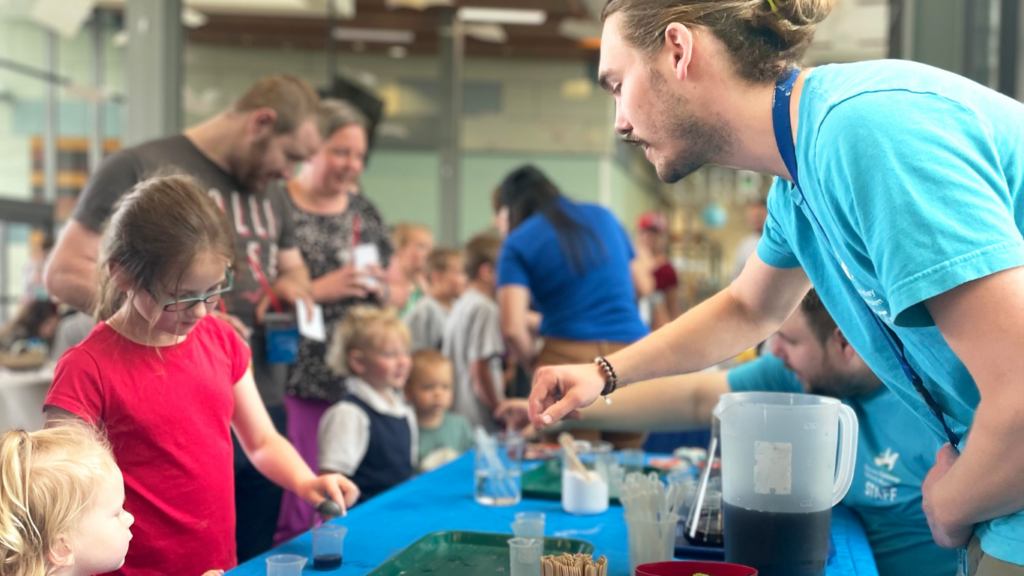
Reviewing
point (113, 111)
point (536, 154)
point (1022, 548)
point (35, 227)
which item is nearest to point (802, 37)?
point (1022, 548)

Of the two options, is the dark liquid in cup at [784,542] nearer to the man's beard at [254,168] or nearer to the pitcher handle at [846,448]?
the pitcher handle at [846,448]

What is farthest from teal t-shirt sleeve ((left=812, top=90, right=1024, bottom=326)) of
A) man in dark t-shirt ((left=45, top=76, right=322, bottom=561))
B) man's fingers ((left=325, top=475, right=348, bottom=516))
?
man in dark t-shirt ((left=45, top=76, right=322, bottom=561))

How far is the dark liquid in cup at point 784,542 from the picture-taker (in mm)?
1318

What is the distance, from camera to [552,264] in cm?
326

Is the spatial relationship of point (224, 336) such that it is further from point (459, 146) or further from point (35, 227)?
point (459, 146)

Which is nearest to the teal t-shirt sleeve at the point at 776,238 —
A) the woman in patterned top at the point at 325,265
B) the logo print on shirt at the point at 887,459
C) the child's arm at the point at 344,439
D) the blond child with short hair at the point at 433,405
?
the logo print on shirt at the point at 887,459

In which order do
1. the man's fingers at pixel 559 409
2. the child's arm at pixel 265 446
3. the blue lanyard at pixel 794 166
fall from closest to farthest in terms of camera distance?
the blue lanyard at pixel 794 166
the man's fingers at pixel 559 409
the child's arm at pixel 265 446

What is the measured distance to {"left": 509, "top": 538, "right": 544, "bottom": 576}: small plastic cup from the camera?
129 centimetres

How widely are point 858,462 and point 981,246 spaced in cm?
109

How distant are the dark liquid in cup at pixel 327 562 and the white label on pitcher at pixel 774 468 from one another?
0.65 metres

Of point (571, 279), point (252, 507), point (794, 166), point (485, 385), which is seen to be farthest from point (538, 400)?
point (485, 385)

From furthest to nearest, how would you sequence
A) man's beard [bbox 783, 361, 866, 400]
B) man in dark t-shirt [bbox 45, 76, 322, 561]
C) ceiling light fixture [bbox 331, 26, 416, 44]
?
ceiling light fixture [bbox 331, 26, 416, 44] → man in dark t-shirt [bbox 45, 76, 322, 561] → man's beard [bbox 783, 361, 866, 400]

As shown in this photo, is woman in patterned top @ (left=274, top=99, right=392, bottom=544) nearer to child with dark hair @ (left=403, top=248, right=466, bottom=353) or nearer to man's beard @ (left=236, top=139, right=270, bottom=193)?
man's beard @ (left=236, top=139, right=270, bottom=193)

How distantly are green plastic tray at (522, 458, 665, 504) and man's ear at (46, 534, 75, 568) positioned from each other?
96cm
